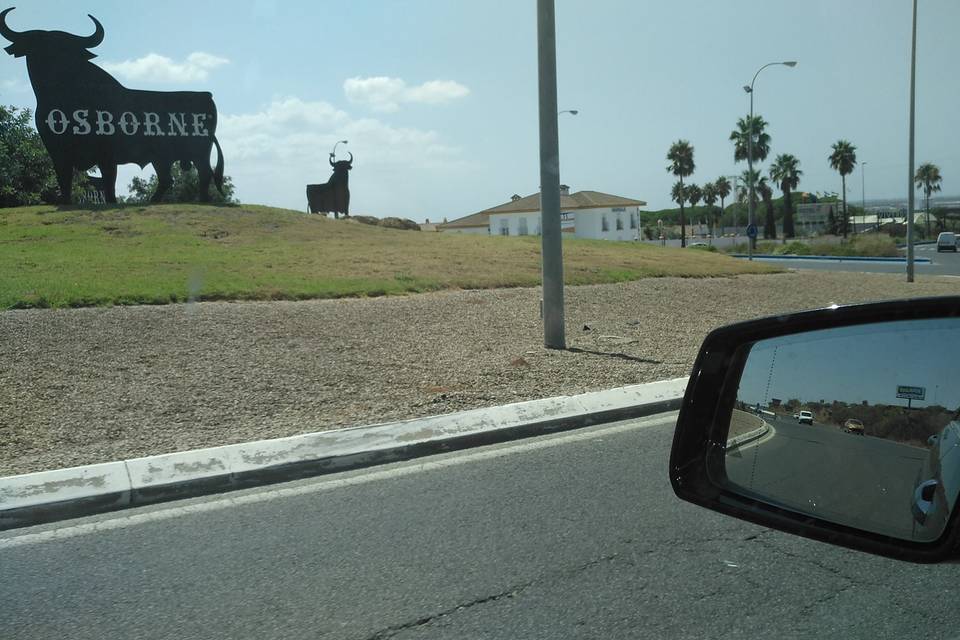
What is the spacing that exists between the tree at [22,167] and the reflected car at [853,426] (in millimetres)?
43649

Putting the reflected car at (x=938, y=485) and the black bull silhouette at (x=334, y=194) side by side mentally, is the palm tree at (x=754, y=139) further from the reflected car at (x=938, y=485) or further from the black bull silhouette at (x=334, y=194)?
the reflected car at (x=938, y=485)

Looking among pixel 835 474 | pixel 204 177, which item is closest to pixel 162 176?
pixel 204 177

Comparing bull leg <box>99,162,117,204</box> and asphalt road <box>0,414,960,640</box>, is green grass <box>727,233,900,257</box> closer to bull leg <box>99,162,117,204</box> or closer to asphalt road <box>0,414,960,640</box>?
bull leg <box>99,162,117,204</box>

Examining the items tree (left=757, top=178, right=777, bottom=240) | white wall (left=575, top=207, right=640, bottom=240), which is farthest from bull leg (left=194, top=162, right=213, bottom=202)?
tree (left=757, top=178, right=777, bottom=240)

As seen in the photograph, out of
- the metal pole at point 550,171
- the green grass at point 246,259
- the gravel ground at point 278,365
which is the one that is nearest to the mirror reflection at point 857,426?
the gravel ground at point 278,365

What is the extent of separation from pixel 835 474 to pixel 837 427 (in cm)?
19

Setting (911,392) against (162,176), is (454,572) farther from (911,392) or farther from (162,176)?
(162,176)

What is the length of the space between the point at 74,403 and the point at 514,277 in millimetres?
13291

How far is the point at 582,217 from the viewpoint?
228 feet

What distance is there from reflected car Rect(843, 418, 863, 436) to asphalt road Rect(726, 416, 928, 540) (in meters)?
0.02

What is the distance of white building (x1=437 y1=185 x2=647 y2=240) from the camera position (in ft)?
228

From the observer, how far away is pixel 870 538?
2.27 m

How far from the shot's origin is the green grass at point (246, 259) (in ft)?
50.1

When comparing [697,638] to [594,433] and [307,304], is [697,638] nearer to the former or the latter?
[594,433]
